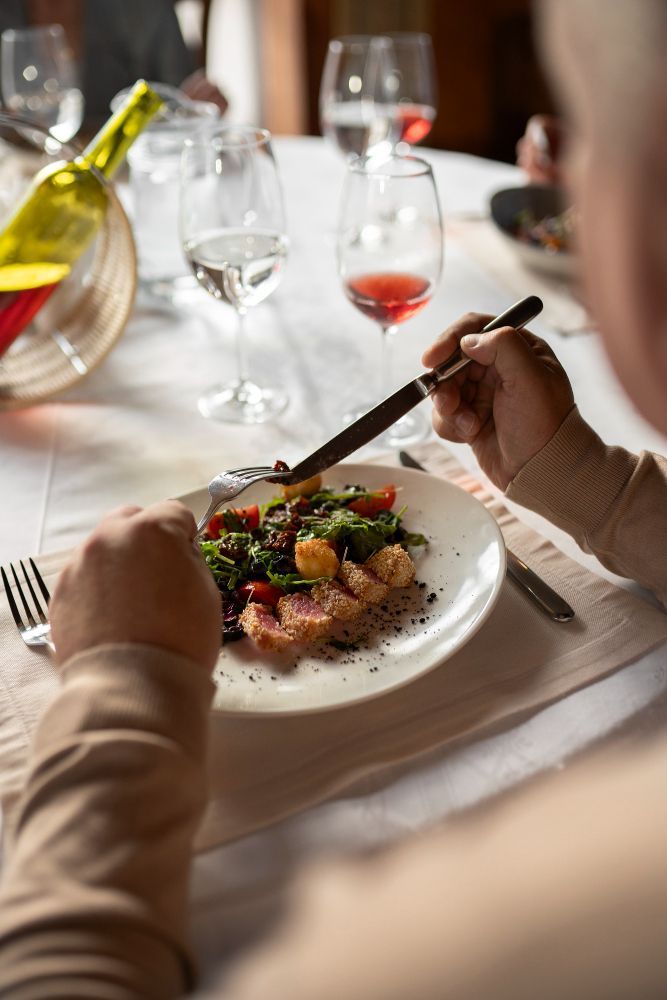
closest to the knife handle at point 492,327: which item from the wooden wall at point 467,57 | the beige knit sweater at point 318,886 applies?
the beige knit sweater at point 318,886

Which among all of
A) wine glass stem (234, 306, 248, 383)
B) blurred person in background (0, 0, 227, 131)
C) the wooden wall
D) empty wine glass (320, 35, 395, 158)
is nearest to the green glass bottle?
wine glass stem (234, 306, 248, 383)

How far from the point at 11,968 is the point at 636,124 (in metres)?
0.52

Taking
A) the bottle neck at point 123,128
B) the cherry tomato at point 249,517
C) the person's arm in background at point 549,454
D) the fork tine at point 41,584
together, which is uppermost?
the bottle neck at point 123,128

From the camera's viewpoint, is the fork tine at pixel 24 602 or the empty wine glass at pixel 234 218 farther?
the empty wine glass at pixel 234 218

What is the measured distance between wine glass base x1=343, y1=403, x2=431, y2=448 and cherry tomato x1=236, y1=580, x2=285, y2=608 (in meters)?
0.40

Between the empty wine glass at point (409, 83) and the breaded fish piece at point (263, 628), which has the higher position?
the empty wine glass at point (409, 83)

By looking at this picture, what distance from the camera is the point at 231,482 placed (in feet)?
3.13

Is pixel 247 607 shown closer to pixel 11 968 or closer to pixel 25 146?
pixel 11 968

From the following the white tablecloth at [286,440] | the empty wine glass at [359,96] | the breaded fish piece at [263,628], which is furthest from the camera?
the empty wine glass at [359,96]

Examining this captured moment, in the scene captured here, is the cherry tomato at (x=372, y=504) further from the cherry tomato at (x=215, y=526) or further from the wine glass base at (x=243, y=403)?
the wine glass base at (x=243, y=403)

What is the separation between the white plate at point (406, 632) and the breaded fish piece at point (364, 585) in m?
0.01

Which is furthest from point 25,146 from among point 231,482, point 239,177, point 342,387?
point 231,482

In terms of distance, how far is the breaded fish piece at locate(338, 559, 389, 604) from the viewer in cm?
82

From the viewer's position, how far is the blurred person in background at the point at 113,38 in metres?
2.85
